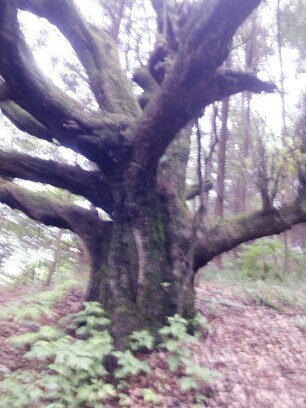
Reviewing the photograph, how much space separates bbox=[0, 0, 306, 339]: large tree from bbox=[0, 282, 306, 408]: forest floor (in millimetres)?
712

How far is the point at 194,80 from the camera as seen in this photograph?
17.6 feet

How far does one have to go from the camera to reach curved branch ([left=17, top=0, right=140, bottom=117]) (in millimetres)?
7250

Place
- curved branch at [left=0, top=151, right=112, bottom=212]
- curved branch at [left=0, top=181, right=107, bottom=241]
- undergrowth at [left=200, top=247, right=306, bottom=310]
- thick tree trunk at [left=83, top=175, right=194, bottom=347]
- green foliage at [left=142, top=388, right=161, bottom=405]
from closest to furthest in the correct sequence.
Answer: green foliage at [left=142, top=388, right=161, bottom=405]
thick tree trunk at [left=83, top=175, right=194, bottom=347]
curved branch at [left=0, top=151, right=112, bottom=212]
curved branch at [left=0, top=181, right=107, bottom=241]
undergrowth at [left=200, top=247, right=306, bottom=310]

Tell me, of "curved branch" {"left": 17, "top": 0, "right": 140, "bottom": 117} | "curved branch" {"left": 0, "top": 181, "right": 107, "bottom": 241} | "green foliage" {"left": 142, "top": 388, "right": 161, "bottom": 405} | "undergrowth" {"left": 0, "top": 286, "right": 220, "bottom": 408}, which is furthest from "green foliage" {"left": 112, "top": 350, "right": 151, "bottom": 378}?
"curved branch" {"left": 17, "top": 0, "right": 140, "bottom": 117}

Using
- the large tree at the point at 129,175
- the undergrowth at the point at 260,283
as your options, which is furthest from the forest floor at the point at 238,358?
the large tree at the point at 129,175

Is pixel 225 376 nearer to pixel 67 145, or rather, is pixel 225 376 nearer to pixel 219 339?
pixel 219 339

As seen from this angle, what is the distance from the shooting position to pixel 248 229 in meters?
6.79

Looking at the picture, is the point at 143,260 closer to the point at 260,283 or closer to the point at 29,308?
the point at 29,308

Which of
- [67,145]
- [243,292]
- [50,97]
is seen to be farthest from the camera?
[243,292]

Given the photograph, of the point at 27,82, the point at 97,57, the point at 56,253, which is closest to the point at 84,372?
the point at 27,82

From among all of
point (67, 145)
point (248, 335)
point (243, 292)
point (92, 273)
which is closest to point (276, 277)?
point (243, 292)

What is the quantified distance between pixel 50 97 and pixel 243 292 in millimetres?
5145

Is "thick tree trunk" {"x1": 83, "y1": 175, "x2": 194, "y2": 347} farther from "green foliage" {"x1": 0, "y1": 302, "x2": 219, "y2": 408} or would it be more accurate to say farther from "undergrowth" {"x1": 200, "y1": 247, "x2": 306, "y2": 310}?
"undergrowth" {"x1": 200, "y1": 247, "x2": 306, "y2": 310}

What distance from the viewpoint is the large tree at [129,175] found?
591 cm
